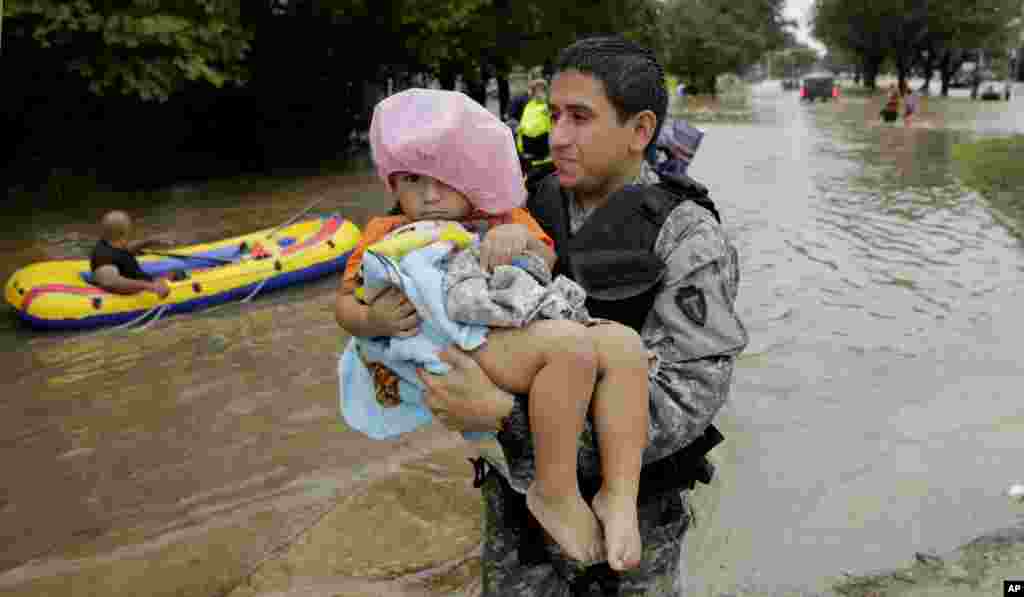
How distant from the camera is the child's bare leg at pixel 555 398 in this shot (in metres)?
1.84

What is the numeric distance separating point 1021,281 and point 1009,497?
615 cm

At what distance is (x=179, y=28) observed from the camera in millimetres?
15094

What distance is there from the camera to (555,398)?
6.05 feet

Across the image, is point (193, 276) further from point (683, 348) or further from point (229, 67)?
point (683, 348)

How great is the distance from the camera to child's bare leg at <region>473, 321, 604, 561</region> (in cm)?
184

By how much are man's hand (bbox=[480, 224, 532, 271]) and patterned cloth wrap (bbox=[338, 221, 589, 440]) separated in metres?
0.02

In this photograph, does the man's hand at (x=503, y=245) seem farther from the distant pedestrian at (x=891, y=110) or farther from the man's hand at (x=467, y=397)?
the distant pedestrian at (x=891, y=110)

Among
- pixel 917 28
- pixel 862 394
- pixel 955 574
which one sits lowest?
pixel 862 394

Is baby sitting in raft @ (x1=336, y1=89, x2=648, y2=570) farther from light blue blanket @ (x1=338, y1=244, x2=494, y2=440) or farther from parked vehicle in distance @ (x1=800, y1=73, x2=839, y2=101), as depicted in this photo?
parked vehicle in distance @ (x1=800, y1=73, x2=839, y2=101)

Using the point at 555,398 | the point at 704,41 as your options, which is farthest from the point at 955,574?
the point at 704,41

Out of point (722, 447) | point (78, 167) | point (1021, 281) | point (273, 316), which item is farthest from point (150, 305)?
point (78, 167)

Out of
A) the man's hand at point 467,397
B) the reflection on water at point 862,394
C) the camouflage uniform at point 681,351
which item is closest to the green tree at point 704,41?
the reflection on water at point 862,394

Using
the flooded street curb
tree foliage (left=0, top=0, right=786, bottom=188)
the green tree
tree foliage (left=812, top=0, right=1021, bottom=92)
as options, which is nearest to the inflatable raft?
tree foliage (left=0, top=0, right=786, bottom=188)

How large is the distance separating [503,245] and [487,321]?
0.21m
